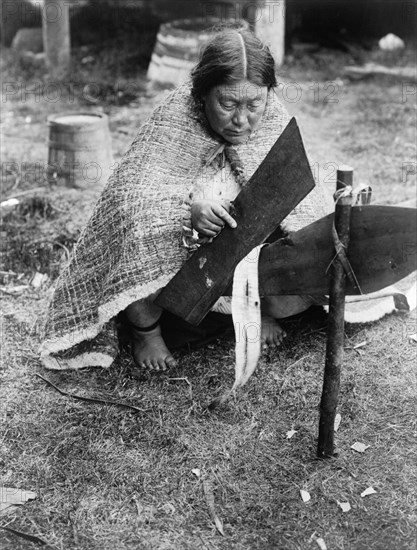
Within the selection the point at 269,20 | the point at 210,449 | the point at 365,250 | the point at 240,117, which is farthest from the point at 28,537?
the point at 269,20

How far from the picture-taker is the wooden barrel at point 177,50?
7.85m

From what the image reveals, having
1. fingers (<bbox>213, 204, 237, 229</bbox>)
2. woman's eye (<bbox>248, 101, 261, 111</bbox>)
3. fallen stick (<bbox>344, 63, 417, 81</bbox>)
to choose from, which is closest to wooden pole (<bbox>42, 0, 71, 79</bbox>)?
fallen stick (<bbox>344, 63, 417, 81</bbox>)

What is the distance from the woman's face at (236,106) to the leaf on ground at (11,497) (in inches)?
63.1

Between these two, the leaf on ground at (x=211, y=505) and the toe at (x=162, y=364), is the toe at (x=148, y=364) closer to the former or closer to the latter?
the toe at (x=162, y=364)

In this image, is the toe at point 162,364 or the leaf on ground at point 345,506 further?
the toe at point 162,364

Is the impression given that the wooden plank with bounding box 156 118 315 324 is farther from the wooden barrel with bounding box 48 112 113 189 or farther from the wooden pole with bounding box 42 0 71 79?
the wooden pole with bounding box 42 0 71 79

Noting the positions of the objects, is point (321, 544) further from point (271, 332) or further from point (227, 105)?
point (227, 105)

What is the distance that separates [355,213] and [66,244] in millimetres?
2557

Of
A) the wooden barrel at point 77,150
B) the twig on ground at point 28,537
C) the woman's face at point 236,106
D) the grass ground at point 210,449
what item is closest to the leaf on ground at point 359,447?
the grass ground at point 210,449

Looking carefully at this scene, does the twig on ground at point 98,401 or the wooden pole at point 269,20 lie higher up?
the wooden pole at point 269,20

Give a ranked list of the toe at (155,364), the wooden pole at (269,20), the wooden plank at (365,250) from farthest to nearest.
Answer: the wooden pole at (269,20), the toe at (155,364), the wooden plank at (365,250)

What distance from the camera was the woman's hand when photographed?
263 cm

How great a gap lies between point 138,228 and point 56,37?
20.9ft

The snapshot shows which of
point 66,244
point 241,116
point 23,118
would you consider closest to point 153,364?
point 241,116
